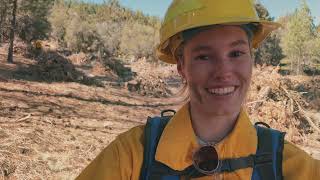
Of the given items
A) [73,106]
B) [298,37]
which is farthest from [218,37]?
[298,37]

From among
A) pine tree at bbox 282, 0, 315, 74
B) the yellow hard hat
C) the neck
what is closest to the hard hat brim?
the yellow hard hat

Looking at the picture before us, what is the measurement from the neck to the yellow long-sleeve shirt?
2.5 inches

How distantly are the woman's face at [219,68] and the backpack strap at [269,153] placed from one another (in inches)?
6.3

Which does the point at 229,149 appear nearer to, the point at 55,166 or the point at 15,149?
the point at 55,166

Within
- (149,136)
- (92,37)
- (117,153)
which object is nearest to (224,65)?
(149,136)

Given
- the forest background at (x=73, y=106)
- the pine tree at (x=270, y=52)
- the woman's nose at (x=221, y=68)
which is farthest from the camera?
the pine tree at (x=270, y=52)

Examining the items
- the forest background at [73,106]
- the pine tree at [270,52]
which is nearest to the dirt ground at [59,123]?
the forest background at [73,106]

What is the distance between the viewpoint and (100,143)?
354 inches

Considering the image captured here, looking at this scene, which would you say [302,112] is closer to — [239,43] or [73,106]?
[73,106]

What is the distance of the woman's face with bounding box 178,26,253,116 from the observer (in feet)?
5.57

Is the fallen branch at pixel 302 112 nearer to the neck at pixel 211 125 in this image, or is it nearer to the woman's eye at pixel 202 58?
the neck at pixel 211 125

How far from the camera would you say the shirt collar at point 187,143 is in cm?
164

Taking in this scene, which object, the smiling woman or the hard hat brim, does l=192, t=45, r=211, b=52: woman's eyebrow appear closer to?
the smiling woman

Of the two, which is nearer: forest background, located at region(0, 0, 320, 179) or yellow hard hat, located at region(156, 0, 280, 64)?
yellow hard hat, located at region(156, 0, 280, 64)
